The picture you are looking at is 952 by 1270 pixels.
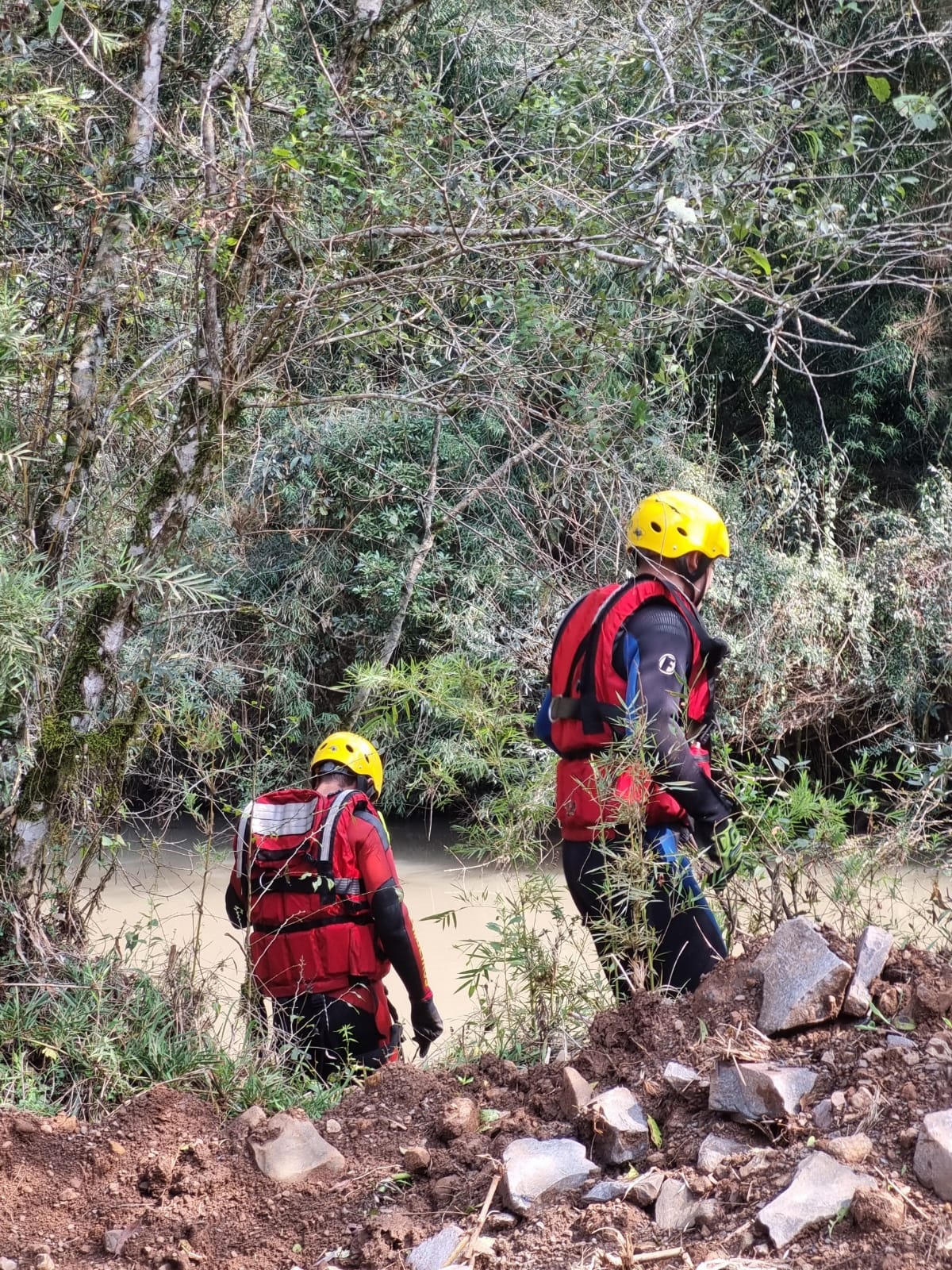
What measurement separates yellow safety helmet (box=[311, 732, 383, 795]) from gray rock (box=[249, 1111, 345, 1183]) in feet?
5.91

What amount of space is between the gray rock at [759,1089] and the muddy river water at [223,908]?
0.86 metres

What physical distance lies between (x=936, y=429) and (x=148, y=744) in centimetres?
919

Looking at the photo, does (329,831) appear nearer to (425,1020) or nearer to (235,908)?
(235,908)

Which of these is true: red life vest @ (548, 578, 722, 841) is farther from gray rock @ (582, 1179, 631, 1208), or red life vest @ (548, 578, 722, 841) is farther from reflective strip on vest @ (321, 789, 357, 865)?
gray rock @ (582, 1179, 631, 1208)

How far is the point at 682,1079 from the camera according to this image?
2.61m

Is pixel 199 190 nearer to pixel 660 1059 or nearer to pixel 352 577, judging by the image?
pixel 660 1059

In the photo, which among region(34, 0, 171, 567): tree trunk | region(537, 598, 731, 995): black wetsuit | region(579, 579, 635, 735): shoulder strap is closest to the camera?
region(537, 598, 731, 995): black wetsuit

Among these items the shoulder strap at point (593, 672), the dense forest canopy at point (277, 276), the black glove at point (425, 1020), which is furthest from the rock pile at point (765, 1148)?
the black glove at point (425, 1020)

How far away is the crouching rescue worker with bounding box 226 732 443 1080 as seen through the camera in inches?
161

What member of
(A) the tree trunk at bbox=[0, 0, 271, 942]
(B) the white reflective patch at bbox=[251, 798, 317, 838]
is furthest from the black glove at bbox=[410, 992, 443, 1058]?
(A) the tree trunk at bbox=[0, 0, 271, 942]

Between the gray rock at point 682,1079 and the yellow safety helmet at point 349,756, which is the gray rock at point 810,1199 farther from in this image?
the yellow safety helmet at point 349,756

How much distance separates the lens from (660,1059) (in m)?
2.78

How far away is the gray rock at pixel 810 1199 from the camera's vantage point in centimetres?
208

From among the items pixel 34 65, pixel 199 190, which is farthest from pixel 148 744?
pixel 34 65
